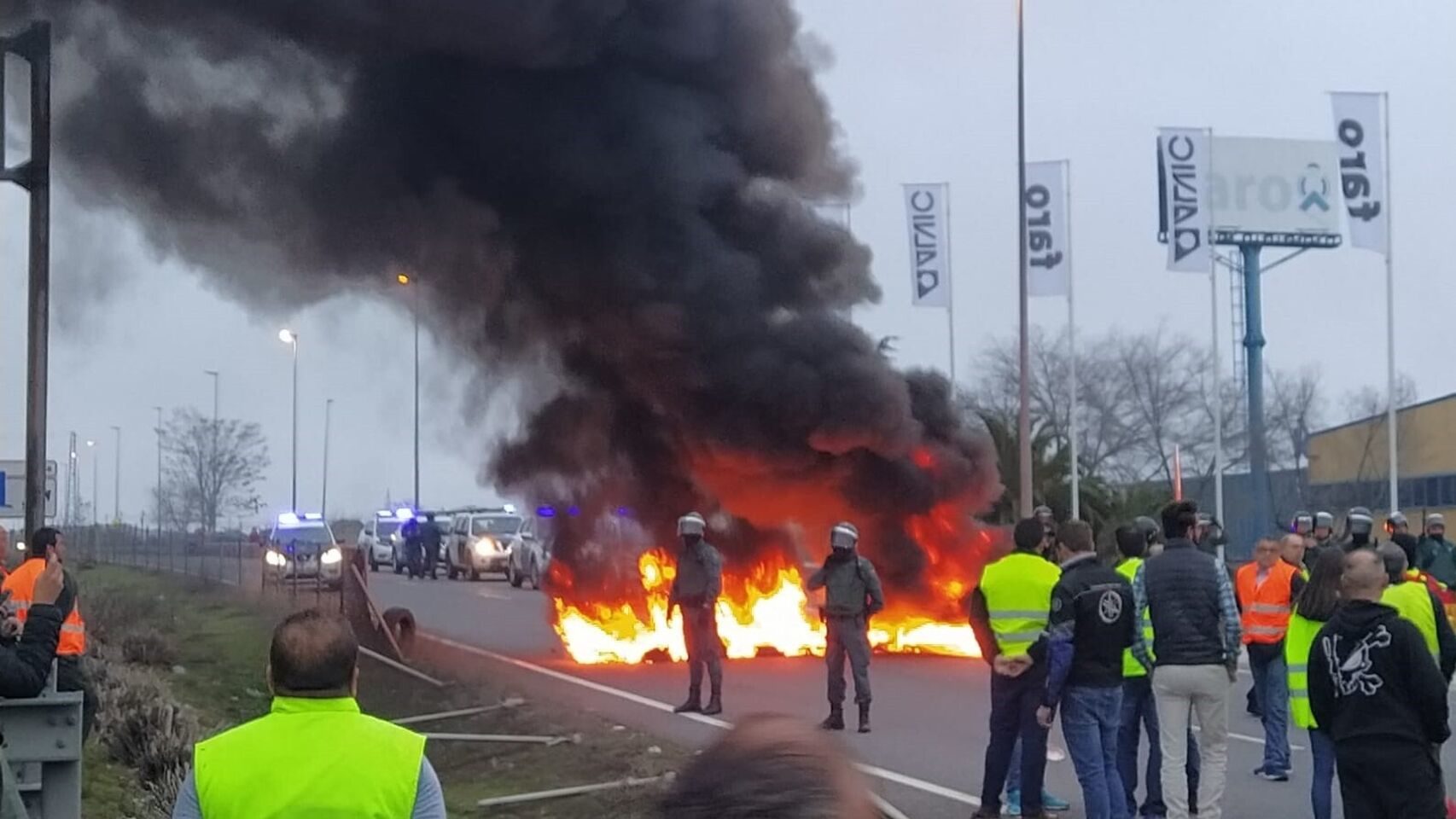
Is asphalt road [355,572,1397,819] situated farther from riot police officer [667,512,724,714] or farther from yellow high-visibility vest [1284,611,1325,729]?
yellow high-visibility vest [1284,611,1325,729]

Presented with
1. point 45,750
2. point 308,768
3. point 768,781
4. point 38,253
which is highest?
point 38,253

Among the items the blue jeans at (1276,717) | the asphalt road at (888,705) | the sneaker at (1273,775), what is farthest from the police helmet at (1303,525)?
the sneaker at (1273,775)

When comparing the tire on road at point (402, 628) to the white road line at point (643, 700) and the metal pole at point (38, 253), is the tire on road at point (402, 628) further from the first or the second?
the metal pole at point (38, 253)

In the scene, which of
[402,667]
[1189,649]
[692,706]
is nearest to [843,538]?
[692,706]

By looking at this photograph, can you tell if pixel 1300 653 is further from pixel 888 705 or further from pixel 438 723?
pixel 438 723

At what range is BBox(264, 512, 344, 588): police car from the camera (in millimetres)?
28312

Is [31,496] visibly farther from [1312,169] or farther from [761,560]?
[1312,169]

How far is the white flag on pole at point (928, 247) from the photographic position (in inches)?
1272

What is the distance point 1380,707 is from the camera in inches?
237

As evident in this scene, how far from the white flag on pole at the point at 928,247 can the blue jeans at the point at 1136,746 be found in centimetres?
2313

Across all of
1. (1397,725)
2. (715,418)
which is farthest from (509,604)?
(1397,725)

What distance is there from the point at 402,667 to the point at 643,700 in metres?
3.18

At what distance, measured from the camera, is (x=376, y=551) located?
47.3 m

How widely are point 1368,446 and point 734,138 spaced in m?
27.6
